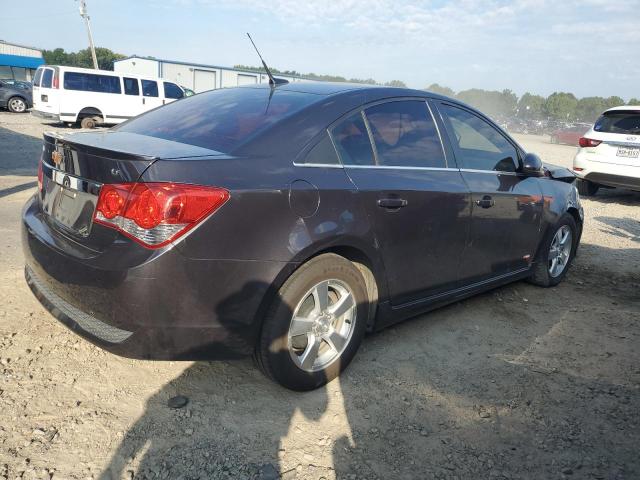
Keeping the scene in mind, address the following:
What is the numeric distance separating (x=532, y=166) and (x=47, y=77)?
55.7ft

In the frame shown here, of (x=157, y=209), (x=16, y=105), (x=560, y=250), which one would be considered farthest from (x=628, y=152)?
(x=16, y=105)

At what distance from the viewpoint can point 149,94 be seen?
1808 cm

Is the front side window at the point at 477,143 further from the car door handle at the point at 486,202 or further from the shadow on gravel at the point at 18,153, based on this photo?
the shadow on gravel at the point at 18,153

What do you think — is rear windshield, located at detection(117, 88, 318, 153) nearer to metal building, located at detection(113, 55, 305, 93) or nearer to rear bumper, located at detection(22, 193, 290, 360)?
rear bumper, located at detection(22, 193, 290, 360)

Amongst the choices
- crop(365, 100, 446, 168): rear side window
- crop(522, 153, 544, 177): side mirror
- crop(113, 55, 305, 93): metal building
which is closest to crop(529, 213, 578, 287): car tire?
crop(522, 153, 544, 177): side mirror

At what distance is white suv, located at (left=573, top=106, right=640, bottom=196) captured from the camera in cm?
865

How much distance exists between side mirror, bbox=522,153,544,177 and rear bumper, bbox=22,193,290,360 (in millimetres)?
2488

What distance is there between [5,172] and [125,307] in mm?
8229

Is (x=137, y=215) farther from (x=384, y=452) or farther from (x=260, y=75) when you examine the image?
(x=260, y=75)

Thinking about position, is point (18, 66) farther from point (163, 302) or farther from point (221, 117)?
point (163, 302)

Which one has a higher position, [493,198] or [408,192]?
[408,192]

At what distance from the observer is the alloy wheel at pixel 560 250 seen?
15.3ft

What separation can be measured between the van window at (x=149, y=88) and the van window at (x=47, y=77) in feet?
9.42

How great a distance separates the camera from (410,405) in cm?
274
